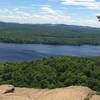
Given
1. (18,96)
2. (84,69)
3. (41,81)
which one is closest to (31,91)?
(18,96)

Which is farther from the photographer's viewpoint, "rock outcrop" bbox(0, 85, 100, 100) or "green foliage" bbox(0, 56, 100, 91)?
"green foliage" bbox(0, 56, 100, 91)

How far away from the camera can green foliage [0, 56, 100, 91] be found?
7488 cm

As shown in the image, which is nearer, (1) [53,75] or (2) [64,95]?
(2) [64,95]

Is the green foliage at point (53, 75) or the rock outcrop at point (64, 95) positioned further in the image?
the green foliage at point (53, 75)

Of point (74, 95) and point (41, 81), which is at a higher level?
point (74, 95)

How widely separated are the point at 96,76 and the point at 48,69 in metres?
14.6

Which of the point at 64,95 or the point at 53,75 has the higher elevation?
the point at 64,95

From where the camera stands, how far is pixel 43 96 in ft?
55.8

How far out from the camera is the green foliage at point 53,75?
246 feet

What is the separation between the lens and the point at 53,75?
280 ft

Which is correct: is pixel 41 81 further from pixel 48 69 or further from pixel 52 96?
pixel 52 96

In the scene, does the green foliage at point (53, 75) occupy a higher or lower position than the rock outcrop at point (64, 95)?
lower

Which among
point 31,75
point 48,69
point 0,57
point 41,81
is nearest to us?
point 41,81

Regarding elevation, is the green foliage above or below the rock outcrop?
below
